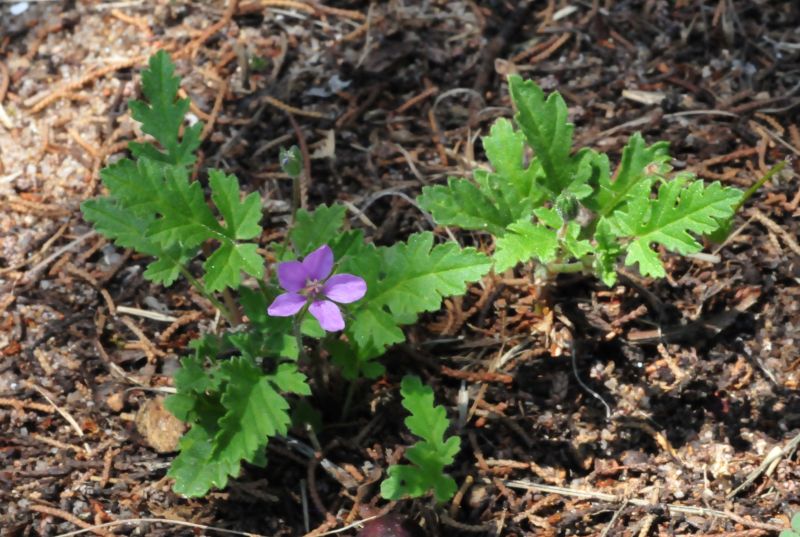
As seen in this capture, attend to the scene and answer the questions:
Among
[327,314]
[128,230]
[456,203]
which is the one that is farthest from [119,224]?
[456,203]

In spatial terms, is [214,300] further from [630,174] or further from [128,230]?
[630,174]

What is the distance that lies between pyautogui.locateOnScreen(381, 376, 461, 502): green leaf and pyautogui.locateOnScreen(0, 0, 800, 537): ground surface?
15 cm

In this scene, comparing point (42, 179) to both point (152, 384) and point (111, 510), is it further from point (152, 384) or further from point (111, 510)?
point (111, 510)

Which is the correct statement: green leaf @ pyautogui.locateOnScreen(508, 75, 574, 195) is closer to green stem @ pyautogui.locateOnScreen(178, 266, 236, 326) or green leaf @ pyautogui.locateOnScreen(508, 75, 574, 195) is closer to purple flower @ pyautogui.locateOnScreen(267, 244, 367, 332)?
purple flower @ pyautogui.locateOnScreen(267, 244, 367, 332)

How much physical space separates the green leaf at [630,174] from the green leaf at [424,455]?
84 centimetres

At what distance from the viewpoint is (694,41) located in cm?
384

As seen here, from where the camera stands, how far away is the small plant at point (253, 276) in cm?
271

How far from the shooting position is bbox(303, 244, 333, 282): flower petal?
2686 mm

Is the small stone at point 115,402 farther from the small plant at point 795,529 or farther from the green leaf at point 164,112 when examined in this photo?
the small plant at point 795,529

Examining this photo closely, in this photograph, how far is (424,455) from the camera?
113 inches

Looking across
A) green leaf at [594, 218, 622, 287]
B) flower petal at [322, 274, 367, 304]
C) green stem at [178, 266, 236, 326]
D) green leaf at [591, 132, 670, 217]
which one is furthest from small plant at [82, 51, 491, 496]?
green leaf at [591, 132, 670, 217]

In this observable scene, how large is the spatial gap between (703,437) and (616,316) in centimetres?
48

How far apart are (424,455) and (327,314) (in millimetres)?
553

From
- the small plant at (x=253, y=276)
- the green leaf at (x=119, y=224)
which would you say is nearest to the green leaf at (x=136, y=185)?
the small plant at (x=253, y=276)
